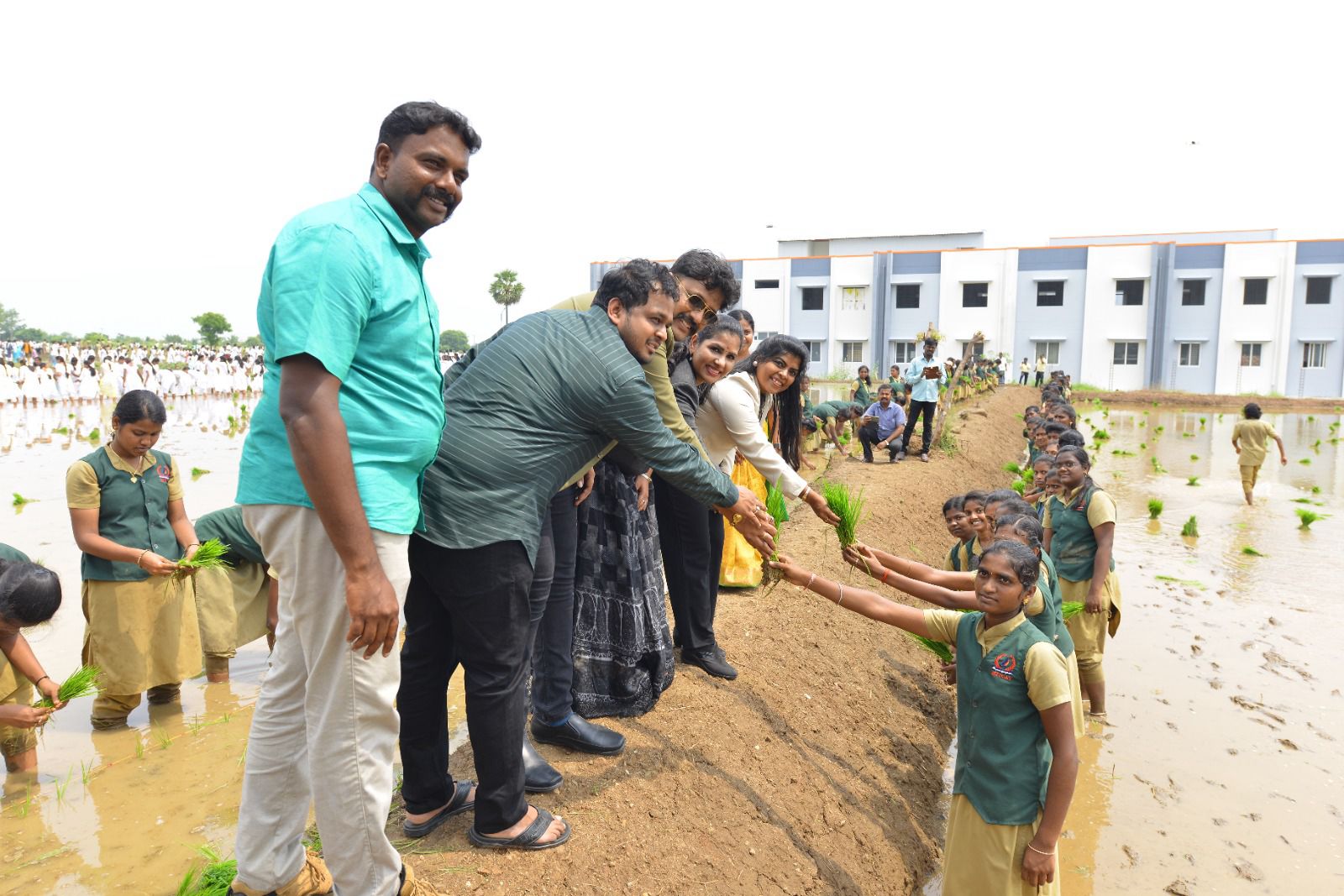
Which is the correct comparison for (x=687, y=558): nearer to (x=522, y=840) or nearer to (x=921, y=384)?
(x=522, y=840)

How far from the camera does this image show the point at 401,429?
196 cm

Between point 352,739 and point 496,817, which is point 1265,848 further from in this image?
point 352,739

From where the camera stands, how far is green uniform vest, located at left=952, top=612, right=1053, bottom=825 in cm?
280

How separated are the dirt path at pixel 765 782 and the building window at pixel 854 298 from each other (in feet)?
117

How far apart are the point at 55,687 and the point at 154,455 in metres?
1.42

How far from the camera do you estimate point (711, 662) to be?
4.10 metres

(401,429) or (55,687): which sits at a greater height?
(401,429)

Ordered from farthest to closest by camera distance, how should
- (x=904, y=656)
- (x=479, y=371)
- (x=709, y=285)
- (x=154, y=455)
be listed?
(x=904, y=656) → (x=154, y=455) → (x=709, y=285) → (x=479, y=371)

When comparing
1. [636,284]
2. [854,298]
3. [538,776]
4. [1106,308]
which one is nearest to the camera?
[636,284]

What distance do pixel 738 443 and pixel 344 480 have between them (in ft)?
8.06

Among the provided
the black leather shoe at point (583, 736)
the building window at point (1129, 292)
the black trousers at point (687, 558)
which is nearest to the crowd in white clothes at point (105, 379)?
the black trousers at point (687, 558)

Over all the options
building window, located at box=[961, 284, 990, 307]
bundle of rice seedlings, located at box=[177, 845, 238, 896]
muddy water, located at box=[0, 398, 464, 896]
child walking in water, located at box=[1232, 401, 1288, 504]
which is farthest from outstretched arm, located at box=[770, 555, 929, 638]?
building window, located at box=[961, 284, 990, 307]

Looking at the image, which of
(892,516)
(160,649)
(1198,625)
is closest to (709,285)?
(160,649)

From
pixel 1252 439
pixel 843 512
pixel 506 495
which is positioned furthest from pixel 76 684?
pixel 1252 439
